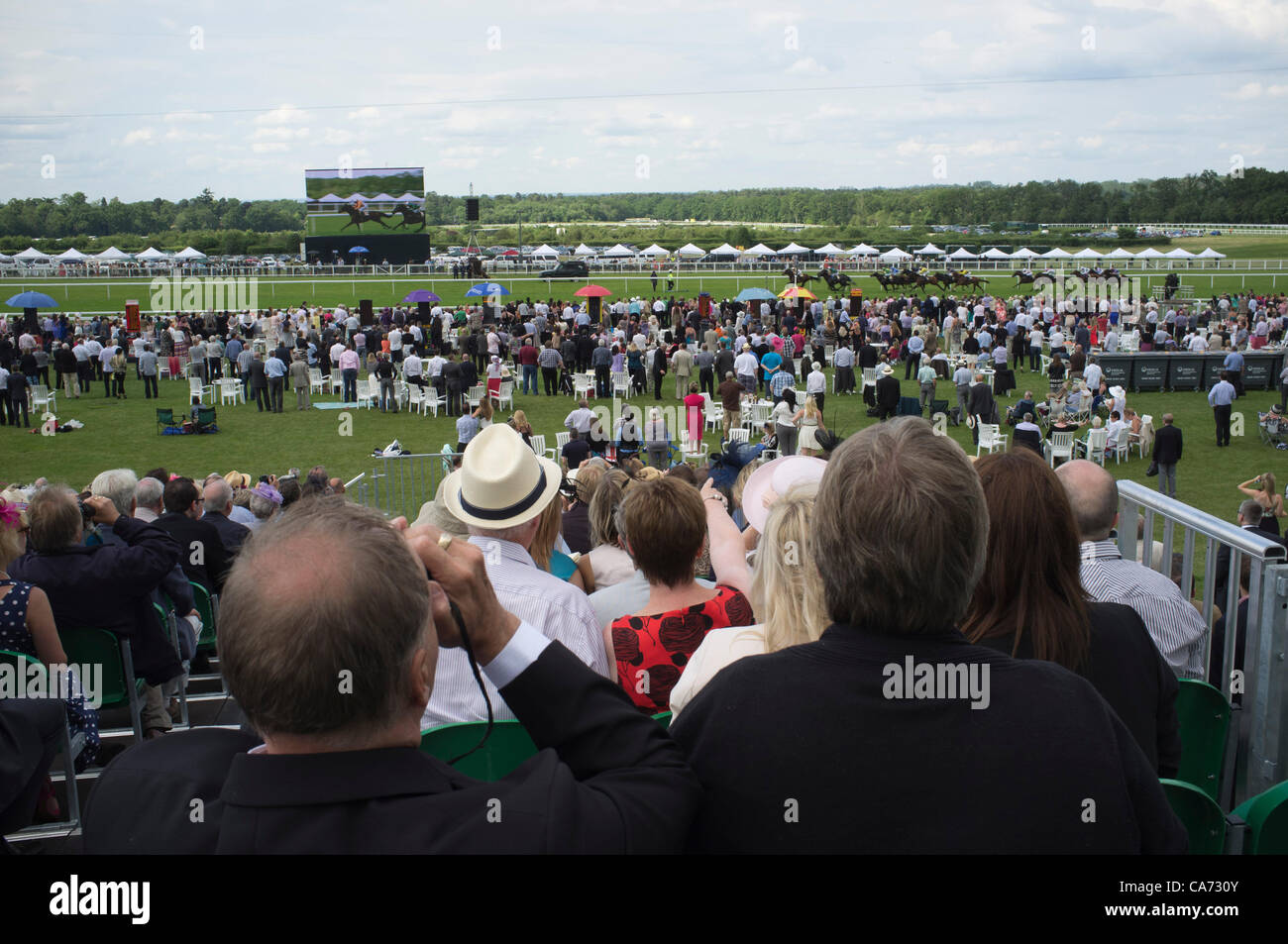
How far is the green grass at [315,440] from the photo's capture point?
17328 millimetres

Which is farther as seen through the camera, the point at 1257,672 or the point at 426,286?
the point at 426,286

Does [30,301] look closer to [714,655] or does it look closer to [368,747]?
[714,655]

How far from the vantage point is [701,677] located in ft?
8.42

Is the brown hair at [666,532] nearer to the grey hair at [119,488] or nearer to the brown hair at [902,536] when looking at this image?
the brown hair at [902,536]

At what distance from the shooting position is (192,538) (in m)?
7.21

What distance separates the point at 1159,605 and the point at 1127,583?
0.13 m

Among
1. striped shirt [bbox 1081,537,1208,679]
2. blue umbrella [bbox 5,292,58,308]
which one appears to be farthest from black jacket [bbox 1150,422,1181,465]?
blue umbrella [bbox 5,292,58,308]

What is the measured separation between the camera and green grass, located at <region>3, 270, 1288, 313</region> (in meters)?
49.0

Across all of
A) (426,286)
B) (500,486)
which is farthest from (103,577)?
(426,286)

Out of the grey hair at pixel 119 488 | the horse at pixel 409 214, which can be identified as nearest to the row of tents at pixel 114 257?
the horse at pixel 409 214

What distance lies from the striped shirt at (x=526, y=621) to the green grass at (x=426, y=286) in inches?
1774
